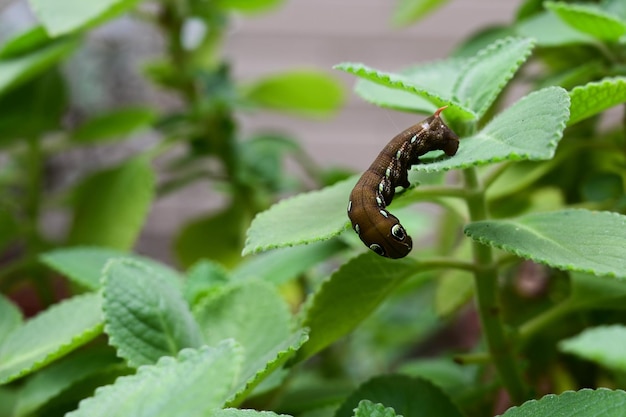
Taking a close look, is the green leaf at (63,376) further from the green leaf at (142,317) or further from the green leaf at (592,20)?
the green leaf at (592,20)

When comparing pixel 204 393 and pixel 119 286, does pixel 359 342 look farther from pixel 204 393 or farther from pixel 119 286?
pixel 204 393

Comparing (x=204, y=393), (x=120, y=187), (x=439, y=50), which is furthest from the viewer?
(x=439, y=50)

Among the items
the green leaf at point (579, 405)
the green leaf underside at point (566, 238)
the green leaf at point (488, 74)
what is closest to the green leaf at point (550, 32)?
the green leaf at point (488, 74)

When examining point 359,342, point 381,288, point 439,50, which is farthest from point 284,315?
point 439,50

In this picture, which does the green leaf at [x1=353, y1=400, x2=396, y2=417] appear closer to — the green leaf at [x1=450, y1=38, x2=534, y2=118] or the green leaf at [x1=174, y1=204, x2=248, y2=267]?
the green leaf at [x1=450, y1=38, x2=534, y2=118]

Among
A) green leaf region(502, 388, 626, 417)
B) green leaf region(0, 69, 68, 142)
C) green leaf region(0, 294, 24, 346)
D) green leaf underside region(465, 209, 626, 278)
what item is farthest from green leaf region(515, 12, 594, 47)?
green leaf region(0, 69, 68, 142)
